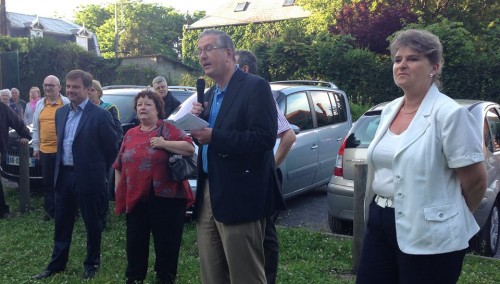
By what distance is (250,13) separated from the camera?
45719mm

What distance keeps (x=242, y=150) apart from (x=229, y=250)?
648 millimetres

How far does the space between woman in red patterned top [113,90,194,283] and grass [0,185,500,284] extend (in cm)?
29

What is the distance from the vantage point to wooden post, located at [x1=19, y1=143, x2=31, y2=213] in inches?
323

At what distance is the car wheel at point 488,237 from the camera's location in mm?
6273

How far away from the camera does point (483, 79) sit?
15945mm

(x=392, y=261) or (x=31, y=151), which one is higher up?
(x=392, y=261)

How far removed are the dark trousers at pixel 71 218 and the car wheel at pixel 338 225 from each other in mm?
2927

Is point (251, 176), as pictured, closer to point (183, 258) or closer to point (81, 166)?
point (81, 166)

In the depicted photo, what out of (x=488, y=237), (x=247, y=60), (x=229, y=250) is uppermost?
(x=247, y=60)

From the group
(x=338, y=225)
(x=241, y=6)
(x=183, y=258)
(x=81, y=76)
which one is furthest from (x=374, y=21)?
(x=241, y=6)

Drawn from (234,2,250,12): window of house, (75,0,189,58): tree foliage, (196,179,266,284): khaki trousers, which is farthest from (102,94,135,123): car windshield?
(75,0,189,58): tree foliage

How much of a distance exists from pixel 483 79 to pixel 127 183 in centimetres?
1346

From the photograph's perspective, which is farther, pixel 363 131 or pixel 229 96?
pixel 363 131

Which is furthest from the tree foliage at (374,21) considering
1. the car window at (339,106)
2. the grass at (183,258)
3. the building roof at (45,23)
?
the building roof at (45,23)
